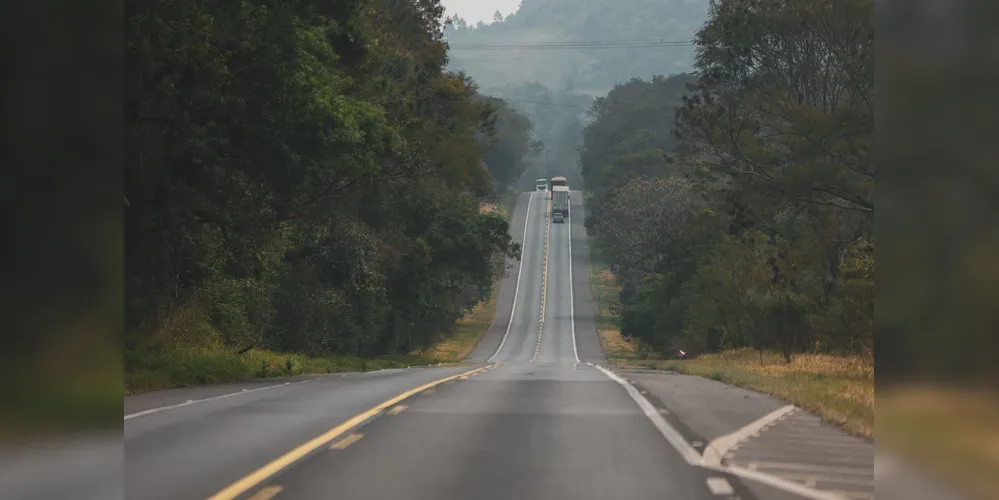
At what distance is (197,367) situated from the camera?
25.0 meters

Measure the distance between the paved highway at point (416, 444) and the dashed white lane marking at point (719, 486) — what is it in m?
0.02

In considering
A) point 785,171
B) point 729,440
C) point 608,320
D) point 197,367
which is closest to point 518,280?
point 608,320

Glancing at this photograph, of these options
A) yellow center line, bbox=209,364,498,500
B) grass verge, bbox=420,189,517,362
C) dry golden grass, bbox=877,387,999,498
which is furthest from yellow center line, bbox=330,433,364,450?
grass verge, bbox=420,189,517,362

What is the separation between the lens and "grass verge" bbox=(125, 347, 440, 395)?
2200cm

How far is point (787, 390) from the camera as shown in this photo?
2039cm

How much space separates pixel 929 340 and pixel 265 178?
24.6 meters

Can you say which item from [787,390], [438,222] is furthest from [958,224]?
[438,222]

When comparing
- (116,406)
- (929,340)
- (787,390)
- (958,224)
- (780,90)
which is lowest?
(787,390)

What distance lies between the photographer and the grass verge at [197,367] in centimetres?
2200

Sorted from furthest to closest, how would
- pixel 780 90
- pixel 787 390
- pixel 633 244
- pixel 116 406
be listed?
pixel 633 244 < pixel 780 90 < pixel 787 390 < pixel 116 406

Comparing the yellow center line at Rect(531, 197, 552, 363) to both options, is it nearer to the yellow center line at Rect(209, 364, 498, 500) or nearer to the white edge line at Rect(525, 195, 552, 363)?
the white edge line at Rect(525, 195, 552, 363)

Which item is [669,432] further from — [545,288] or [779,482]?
[545,288]

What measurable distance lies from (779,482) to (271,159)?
1993 cm

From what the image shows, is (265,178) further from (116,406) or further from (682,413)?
(116,406)
